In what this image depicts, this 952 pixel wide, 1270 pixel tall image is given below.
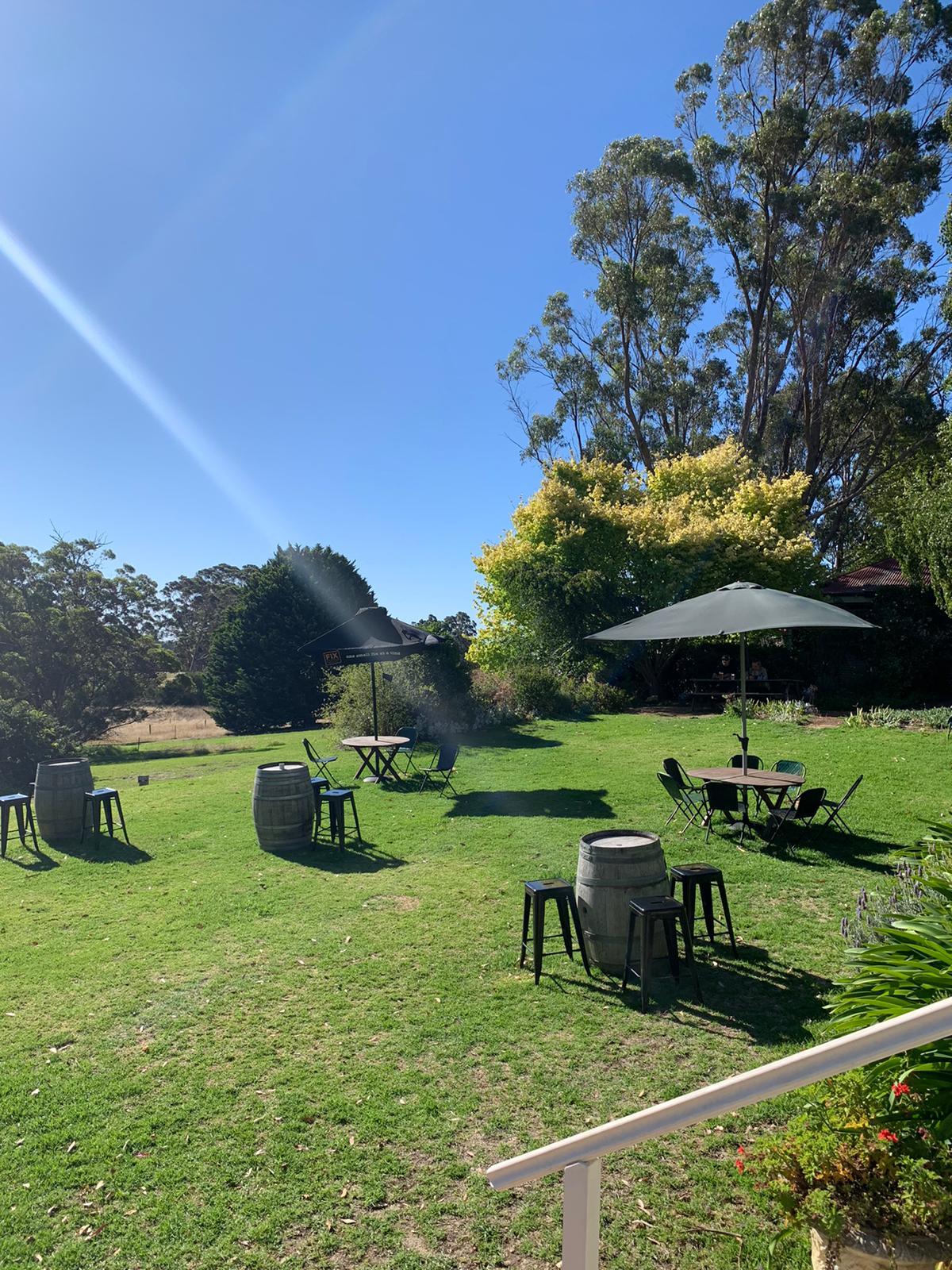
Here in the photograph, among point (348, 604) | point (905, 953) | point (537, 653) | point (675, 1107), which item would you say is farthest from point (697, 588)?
point (675, 1107)

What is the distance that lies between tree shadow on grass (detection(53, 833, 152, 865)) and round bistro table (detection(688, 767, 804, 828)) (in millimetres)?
6789

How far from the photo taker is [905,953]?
312 centimetres

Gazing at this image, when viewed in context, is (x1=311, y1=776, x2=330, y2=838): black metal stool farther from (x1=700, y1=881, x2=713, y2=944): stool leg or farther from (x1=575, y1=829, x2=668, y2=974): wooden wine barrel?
(x1=700, y1=881, x2=713, y2=944): stool leg

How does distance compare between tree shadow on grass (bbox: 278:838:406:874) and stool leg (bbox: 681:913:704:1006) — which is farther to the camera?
tree shadow on grass (bbox: 278:838:406:874)

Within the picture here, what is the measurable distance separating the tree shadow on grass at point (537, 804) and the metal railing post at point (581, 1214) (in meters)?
8.02

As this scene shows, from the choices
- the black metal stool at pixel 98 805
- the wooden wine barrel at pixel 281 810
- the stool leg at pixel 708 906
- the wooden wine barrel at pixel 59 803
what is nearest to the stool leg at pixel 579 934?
the stool leg at pixel 708 906

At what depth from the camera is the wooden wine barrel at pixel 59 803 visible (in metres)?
10.1

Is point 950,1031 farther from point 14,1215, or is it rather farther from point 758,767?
point 758,767

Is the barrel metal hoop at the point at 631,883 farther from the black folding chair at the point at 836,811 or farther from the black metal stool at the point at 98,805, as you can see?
the black metal stool at the point at 98,805

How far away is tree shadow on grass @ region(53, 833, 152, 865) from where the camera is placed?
911 cm

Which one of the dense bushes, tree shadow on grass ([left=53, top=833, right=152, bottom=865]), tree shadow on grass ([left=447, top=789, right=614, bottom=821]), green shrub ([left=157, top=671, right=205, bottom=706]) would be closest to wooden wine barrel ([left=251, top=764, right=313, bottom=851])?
tree shadow on grass ([left=53, top=833, right=152, bottom=865])

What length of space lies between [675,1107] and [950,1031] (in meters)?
0.52

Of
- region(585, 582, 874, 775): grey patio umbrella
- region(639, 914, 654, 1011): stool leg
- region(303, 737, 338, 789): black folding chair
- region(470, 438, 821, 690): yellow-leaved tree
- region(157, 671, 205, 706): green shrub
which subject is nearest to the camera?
region(639, 914, 654, 1011): stool leg

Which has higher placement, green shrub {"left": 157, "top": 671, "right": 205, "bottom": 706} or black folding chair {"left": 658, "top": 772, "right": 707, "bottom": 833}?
green shrub {"left": 157, "top": 671, "right": 205, "bottom": 706}
